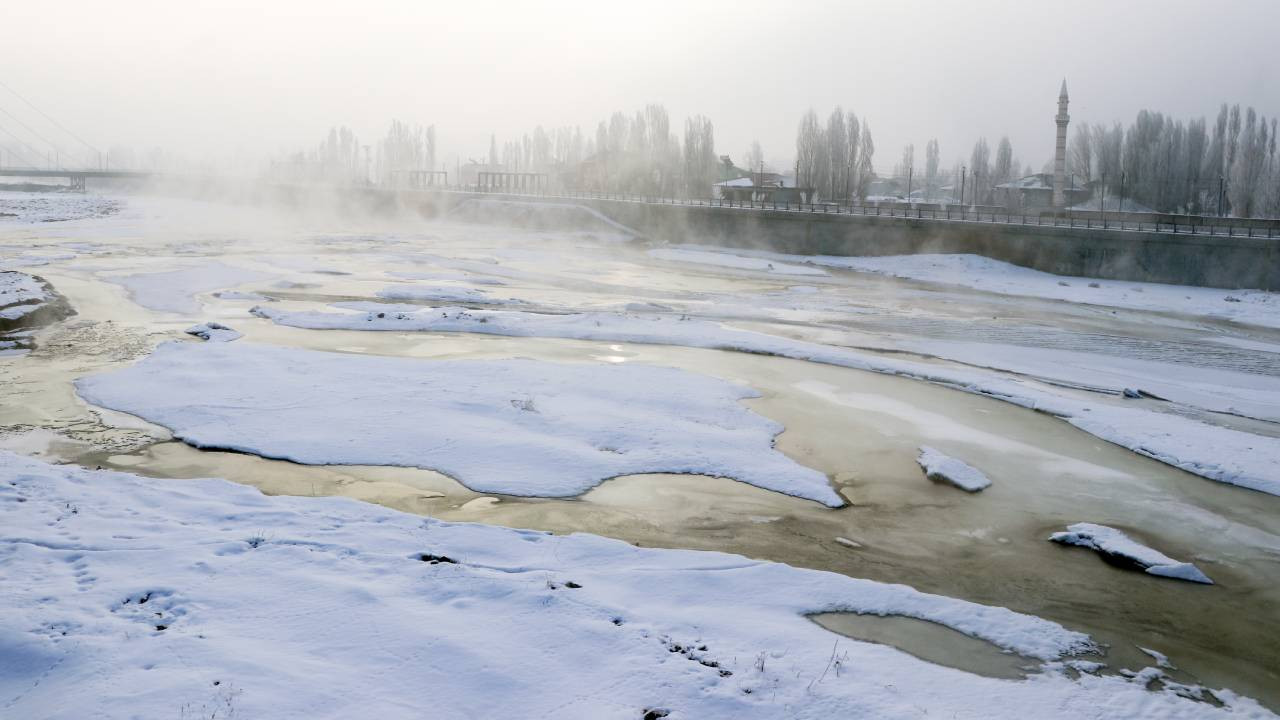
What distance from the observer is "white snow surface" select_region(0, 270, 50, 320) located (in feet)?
89.6

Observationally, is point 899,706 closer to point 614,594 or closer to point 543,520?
point 614,594

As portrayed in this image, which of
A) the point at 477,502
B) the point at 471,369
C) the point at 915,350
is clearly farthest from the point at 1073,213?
the point at 477,502

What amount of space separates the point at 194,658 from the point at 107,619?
1.21m

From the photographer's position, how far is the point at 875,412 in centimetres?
1877

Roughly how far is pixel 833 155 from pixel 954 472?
7499cm

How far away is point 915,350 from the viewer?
26.7 m

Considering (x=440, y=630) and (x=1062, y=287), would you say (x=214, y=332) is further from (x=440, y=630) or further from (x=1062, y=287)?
(x=1062, y=287)

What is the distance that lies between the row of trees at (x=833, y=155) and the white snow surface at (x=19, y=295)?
6556cm

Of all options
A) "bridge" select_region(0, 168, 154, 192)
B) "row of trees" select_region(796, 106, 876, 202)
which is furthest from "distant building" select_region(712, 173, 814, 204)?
"bridge" select_region(0, 168, 154, 192)

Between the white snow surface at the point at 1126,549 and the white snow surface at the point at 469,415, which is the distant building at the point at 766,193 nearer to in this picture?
the white snow surface at the point at 469,415

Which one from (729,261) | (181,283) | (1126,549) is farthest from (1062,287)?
(181,283)

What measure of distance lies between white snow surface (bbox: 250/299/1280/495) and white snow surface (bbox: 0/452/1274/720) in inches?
340

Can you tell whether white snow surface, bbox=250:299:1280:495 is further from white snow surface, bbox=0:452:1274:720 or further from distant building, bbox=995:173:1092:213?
distant building, bbox=995:173:1092:213

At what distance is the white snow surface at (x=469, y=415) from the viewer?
47.4 ft
